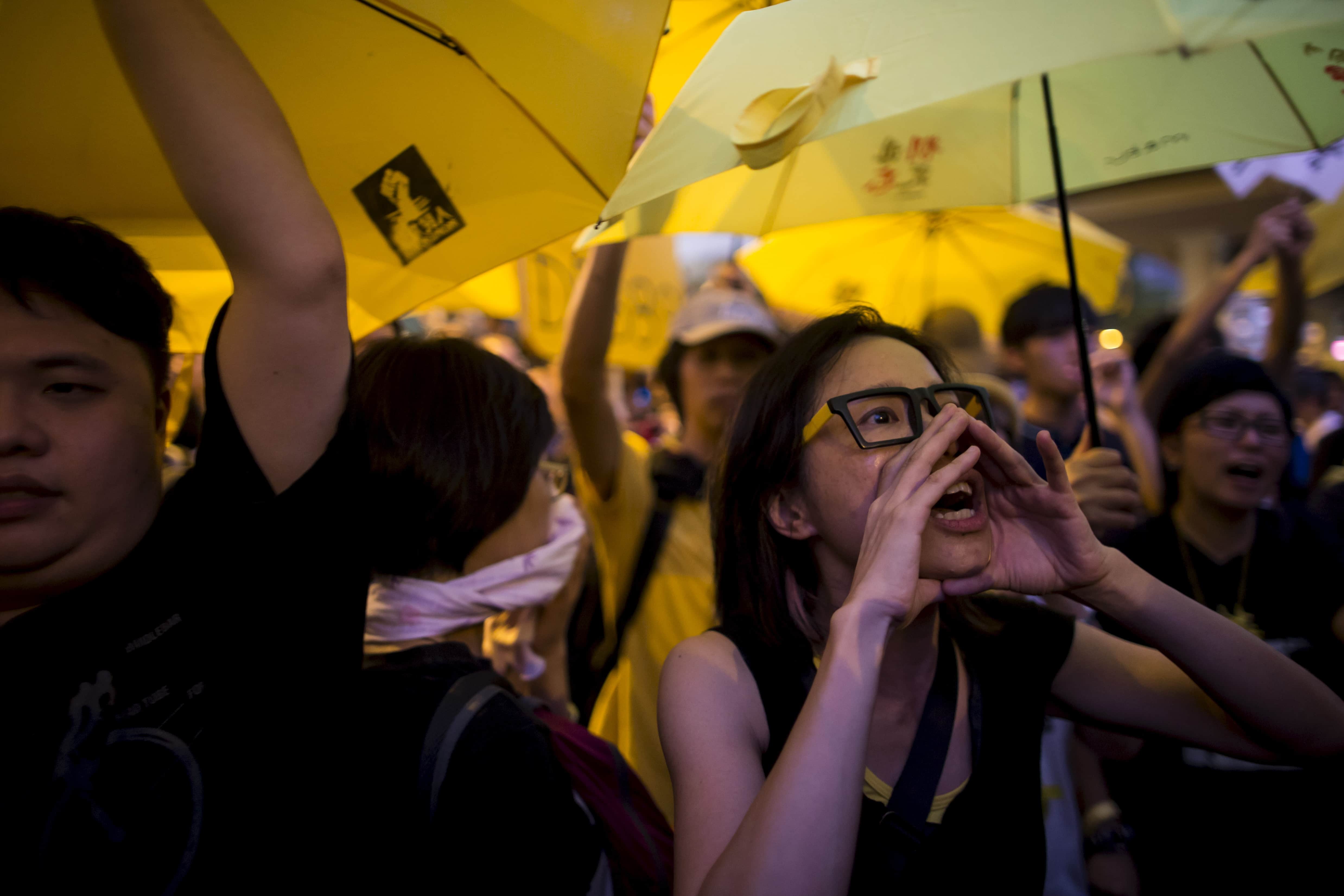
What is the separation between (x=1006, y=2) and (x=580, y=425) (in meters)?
1.78

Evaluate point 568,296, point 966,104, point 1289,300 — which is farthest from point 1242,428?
point 568,296

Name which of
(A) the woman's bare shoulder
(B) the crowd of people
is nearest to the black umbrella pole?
(B) the crowd of people

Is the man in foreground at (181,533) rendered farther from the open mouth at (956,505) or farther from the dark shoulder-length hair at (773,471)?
the open mouth at (956,505)

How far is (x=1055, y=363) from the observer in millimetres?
3834

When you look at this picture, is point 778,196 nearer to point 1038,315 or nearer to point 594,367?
point 594,367

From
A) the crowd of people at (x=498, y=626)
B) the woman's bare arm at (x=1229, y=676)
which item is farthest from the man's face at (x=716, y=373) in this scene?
the woman's bare arm at (x=1229, y=676)

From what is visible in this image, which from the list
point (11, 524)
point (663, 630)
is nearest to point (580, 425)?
point (663, 630)

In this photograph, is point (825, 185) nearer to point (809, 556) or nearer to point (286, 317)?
point (809, 556)

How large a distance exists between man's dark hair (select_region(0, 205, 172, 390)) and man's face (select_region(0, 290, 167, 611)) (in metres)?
0.02

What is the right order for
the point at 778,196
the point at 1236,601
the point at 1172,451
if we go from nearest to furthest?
1. the point at 778,196
2. the point at 1236,601
3. the point at 1172,451

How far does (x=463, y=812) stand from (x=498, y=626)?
0.87 meters

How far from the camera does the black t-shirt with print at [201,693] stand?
104cm

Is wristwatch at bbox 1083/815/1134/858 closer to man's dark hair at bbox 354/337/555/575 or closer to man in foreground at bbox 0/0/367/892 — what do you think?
man's dark hair at bbox 354/337/555/575

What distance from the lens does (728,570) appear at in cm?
185
